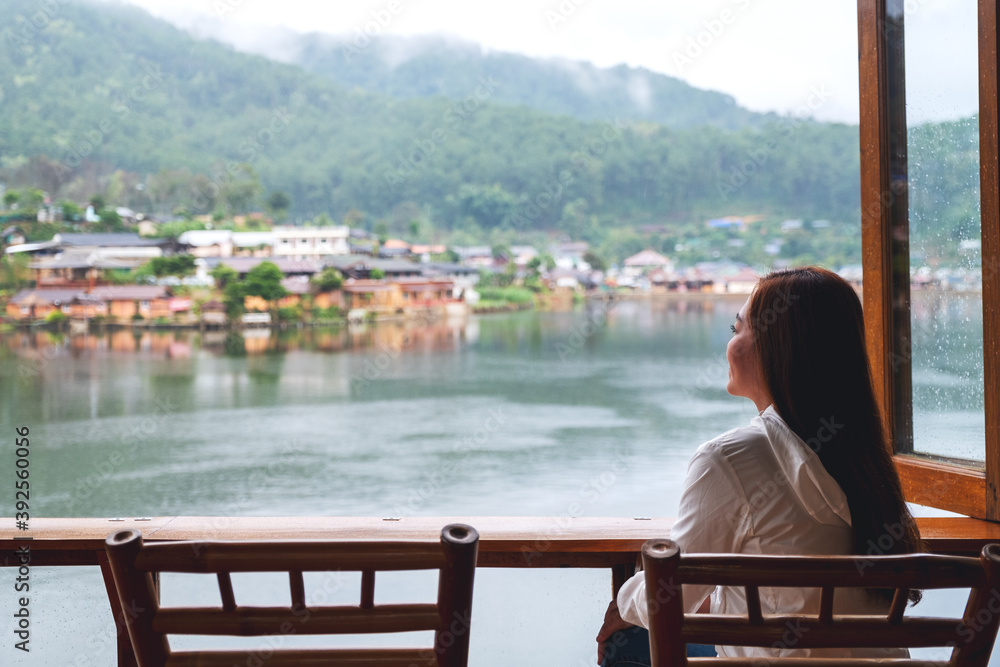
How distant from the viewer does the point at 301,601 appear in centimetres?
68

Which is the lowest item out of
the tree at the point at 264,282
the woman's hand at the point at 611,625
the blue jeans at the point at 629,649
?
the blue jeans at the point at 629,649

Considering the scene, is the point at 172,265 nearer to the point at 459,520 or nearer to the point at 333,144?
the point at 333,144

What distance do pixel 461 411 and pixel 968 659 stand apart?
8.59 meters

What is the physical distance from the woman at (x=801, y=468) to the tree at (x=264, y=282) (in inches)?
394

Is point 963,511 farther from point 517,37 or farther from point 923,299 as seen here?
point 517,37

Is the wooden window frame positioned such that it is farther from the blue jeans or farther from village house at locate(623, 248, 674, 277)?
village house at locate(623, 248, 674, 277)

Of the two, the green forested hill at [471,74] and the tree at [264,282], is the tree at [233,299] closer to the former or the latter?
the tree at [264,282]

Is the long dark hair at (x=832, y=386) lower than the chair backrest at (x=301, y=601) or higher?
higher

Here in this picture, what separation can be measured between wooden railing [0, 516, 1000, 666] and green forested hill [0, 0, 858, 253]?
31.1ft

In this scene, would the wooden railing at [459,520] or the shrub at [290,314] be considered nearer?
the wooden railing at [459,520]

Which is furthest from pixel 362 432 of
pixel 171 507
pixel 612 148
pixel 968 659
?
pixel 968 659

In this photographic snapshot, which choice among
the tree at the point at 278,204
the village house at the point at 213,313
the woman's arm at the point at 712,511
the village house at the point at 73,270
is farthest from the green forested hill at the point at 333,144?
the woman's arm at the point at 712,511

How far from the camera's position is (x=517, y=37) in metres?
12.1

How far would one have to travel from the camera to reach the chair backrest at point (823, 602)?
2.14ft
